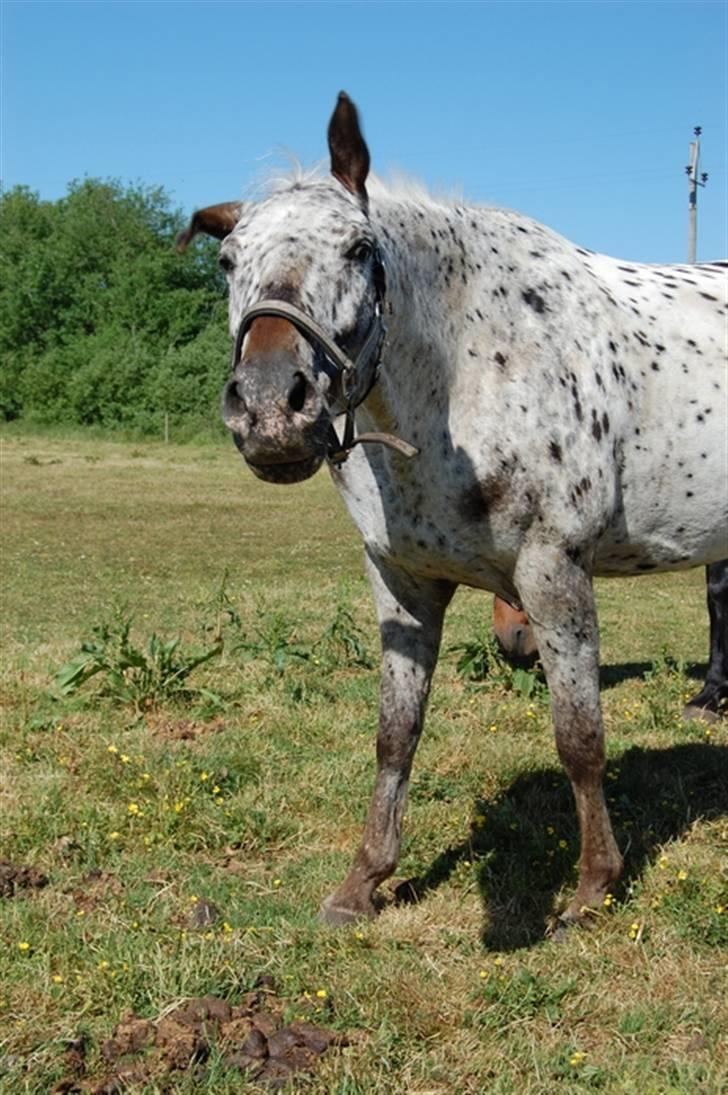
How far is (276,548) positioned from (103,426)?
2843cm

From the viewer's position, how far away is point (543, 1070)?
132 inches

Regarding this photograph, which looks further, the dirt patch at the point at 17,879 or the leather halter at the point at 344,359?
the dirt patch at the point at 17,879

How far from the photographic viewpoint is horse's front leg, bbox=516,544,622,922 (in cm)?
412

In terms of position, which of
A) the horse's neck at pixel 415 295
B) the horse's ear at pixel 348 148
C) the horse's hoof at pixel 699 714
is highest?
the horse's ear at pixel 348 148

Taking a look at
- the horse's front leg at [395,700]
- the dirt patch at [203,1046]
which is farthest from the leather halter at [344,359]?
the dirt patch at [203,1046]

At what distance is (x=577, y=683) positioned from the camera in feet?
13.9

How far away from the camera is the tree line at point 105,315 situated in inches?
1695

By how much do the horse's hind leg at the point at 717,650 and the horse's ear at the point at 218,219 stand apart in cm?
417

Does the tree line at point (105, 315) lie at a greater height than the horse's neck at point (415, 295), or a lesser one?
greater

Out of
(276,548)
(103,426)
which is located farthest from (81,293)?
(276,548)

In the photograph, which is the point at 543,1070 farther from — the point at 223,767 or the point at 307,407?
the point at 223,767

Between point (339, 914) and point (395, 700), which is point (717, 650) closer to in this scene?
point (395, 700)

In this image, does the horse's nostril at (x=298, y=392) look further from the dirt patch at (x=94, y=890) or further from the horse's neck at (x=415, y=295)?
the dirt patch at (x=94, y=890)

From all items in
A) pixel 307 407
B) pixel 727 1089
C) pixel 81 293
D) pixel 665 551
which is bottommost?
pixel 727 1089
